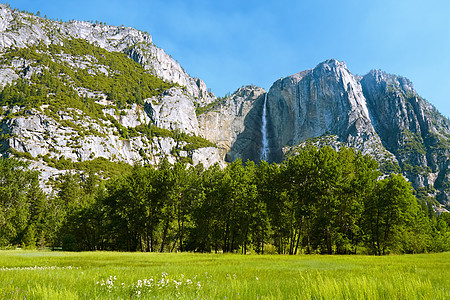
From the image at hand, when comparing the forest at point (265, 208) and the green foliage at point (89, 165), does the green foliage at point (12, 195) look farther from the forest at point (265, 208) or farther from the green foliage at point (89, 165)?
the green foliage at point (89, 165)

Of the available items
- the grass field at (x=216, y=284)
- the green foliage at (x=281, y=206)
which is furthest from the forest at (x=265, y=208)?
the grass field at (x=216, y=284)

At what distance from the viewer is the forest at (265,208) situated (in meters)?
38.4

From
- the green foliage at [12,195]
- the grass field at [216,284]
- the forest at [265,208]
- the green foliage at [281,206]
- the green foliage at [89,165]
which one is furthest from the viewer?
the green foliage at [89,165]

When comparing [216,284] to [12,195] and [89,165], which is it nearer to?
[12,195]

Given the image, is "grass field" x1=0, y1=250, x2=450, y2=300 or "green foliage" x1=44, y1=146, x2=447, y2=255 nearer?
"grass field" x1=0, y1=250, x2=450, y2=300

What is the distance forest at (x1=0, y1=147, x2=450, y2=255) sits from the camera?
38375 mm

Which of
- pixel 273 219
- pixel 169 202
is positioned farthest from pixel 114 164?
pixel 273 219

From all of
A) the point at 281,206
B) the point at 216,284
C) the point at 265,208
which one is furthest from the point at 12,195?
the point at 216,284

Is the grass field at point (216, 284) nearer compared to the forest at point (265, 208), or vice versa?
the grass field at point (216, 284)

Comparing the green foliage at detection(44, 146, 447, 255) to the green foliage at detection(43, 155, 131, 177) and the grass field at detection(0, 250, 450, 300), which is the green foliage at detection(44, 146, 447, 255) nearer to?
the grass field at detection(0, 250, 450, 300)

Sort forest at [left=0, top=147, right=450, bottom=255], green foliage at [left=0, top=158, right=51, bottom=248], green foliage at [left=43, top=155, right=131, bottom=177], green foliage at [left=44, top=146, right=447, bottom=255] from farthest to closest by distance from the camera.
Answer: green foliage at [left=43, top=155, right=131, bottom=177] < green foliage at [left=0, top=158, right=51, bottom=248] < forest at [left=0, top=147, right=450, bottom=255] < green foliage at [left=44, top=146, right=447, bottom=255]

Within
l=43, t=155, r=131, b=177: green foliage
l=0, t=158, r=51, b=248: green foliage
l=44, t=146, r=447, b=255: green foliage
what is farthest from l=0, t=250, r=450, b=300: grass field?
l=43, t=155, r=131, b=177: green foliage

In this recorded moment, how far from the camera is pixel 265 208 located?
42.2 m

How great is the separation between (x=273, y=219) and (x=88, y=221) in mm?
44285
